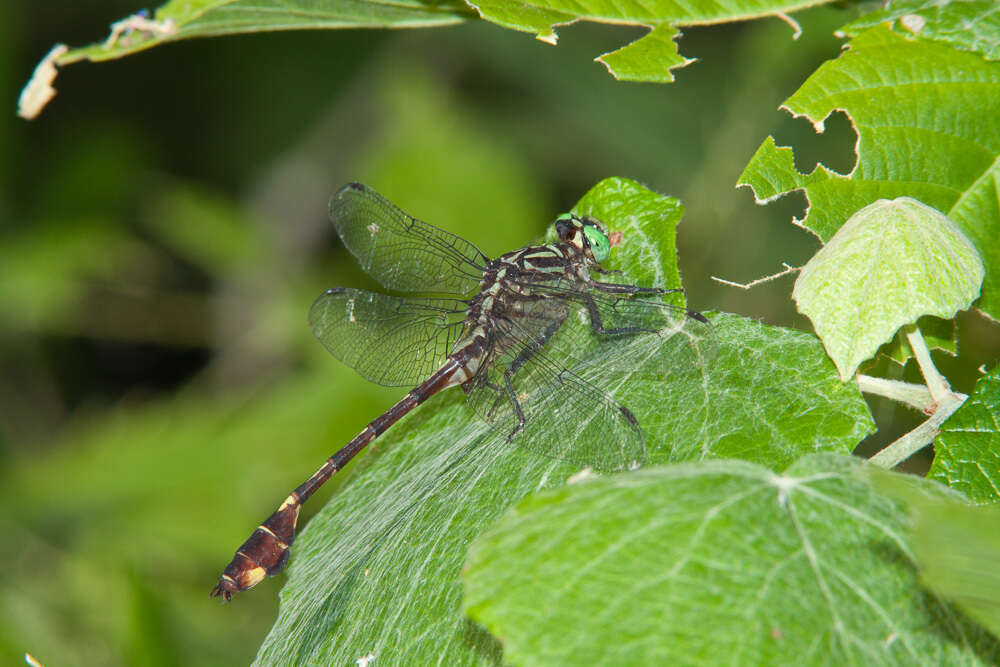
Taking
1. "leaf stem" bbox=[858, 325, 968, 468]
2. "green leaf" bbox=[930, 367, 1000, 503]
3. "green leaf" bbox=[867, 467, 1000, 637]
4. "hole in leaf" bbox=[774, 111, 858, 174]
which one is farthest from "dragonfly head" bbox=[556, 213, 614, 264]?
"hole in leaf" bbox=[774, 111, 858, 174]

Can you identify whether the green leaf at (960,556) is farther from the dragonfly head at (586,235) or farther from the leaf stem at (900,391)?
the dragonfly head at (586,235)

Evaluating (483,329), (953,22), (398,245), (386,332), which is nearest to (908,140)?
(953,22)

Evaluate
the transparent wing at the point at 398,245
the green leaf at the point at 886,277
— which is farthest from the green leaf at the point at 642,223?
the transparent wing at the point at 398,245

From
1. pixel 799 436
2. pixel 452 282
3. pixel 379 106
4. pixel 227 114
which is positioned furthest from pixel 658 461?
pixel 227 114

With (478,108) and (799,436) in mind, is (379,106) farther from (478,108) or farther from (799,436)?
(799,436)

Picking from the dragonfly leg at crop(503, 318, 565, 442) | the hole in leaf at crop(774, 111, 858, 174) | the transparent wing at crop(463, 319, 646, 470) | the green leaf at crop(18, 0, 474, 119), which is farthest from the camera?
the hole in leaf at crop(774, 111, 858, 174)

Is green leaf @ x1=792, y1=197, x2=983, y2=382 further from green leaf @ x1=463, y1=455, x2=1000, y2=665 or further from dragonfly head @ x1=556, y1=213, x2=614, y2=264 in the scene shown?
dragonfly head @ x1=556, y1=213, x2=614, y2=264

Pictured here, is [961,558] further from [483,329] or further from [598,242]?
[483,329]
